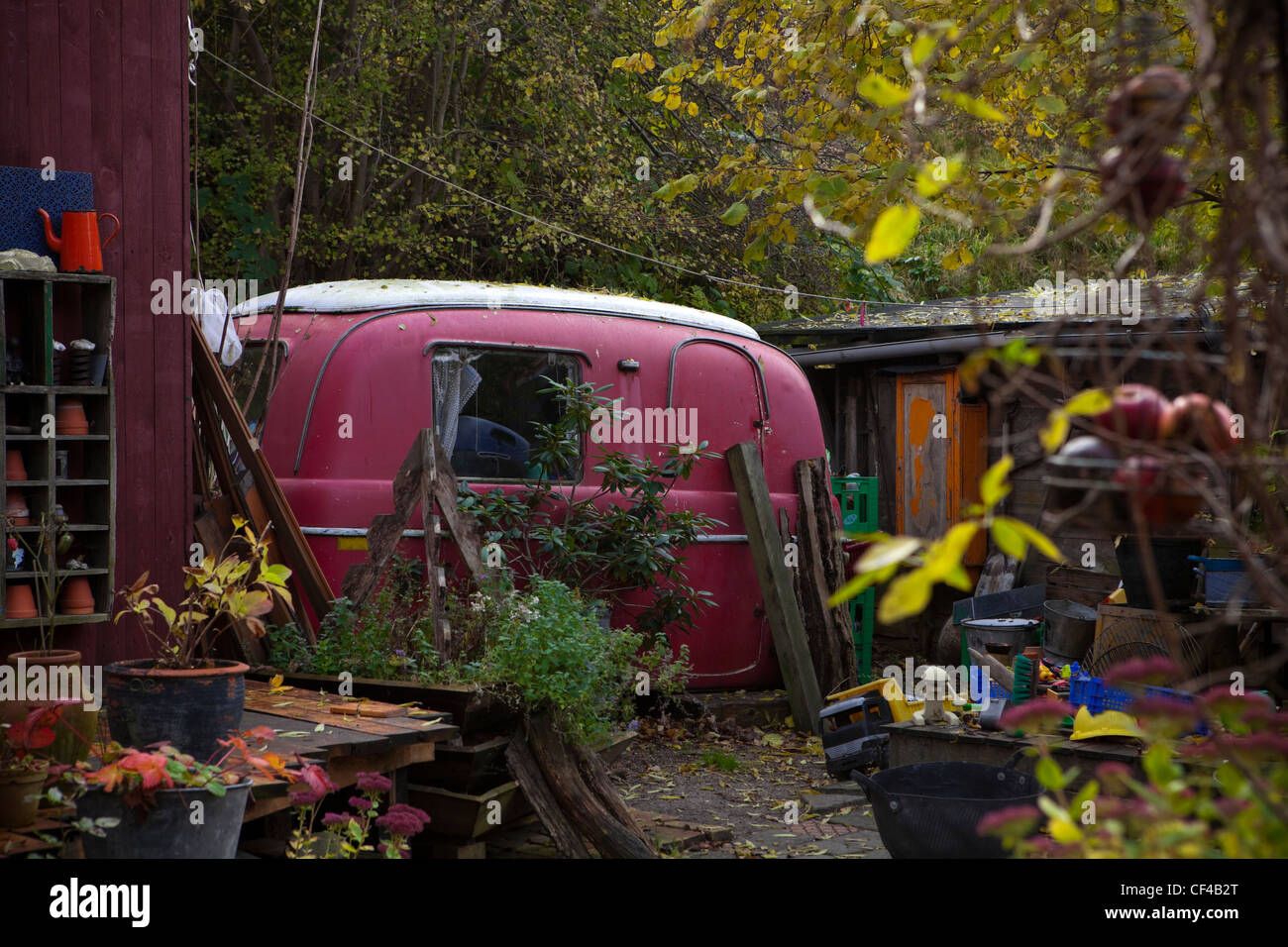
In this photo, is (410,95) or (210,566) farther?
(410,95)

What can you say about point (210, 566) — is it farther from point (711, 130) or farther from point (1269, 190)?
point (711, 130)

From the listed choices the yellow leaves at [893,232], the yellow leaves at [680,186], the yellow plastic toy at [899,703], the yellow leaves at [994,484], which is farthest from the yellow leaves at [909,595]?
the yellow plastic toy at [899,703]

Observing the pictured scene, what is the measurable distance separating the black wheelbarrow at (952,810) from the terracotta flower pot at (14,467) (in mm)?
3774

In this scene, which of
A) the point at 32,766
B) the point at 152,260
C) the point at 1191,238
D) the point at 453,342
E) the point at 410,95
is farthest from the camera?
the point at 410,95

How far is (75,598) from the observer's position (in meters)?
5.45

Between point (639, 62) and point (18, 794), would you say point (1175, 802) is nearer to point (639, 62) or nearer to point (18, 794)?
point (18, 794)

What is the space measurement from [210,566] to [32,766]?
3.06 feet

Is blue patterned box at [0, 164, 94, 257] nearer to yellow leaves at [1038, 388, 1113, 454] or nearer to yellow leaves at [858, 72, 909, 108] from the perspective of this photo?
yellow leaves at [858, 72, 909, 108]

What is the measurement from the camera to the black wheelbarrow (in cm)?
482

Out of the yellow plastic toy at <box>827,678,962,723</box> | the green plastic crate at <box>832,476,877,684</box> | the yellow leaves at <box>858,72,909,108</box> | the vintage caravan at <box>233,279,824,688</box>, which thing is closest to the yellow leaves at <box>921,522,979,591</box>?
the yellow leaves at <box>858,72,909,108</box>

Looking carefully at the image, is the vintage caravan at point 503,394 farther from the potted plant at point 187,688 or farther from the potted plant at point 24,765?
the potted plant at point 24,765

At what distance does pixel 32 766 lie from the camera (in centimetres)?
416

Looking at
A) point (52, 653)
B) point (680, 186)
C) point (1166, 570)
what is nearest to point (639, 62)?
point (680, 186)
